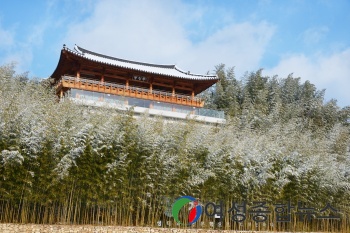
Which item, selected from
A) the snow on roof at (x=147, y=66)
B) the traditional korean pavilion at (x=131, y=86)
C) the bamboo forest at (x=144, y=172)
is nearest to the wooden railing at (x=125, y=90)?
the traditional korean pavilion at (x=131, y=86)

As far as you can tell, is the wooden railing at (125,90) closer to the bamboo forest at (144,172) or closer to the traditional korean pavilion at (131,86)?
the traditional korean pavilion at (131,86)

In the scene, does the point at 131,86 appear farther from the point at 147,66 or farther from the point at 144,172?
the point at 144,172

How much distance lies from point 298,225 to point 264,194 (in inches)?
49.4

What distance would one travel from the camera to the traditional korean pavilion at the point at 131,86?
12.2 meters

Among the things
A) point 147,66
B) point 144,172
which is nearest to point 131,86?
point 147,66

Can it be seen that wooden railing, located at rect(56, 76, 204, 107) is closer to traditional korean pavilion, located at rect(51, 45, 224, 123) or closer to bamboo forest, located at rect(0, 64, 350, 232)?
traditional korean pavilion, located at rect(51, 45, 224, 123)

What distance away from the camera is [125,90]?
12.8 m

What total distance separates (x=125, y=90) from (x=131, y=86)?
3.32 feet

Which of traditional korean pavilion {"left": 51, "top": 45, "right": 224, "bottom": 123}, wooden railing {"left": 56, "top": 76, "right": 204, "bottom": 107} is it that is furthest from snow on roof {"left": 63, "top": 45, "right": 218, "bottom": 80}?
wooden railing {"left": 56, "top": 76, "right": 204, "bottom": 107}

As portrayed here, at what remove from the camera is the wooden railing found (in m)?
12.1

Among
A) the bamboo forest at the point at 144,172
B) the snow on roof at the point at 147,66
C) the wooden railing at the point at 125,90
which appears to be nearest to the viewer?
the bamboo forest at the point at 144,172

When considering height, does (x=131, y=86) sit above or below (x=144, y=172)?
above

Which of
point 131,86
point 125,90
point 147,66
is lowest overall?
point 125,90

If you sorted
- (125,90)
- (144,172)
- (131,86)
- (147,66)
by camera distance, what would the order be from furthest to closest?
(147,66)
(131,86)
(125,90)
(144,172)
